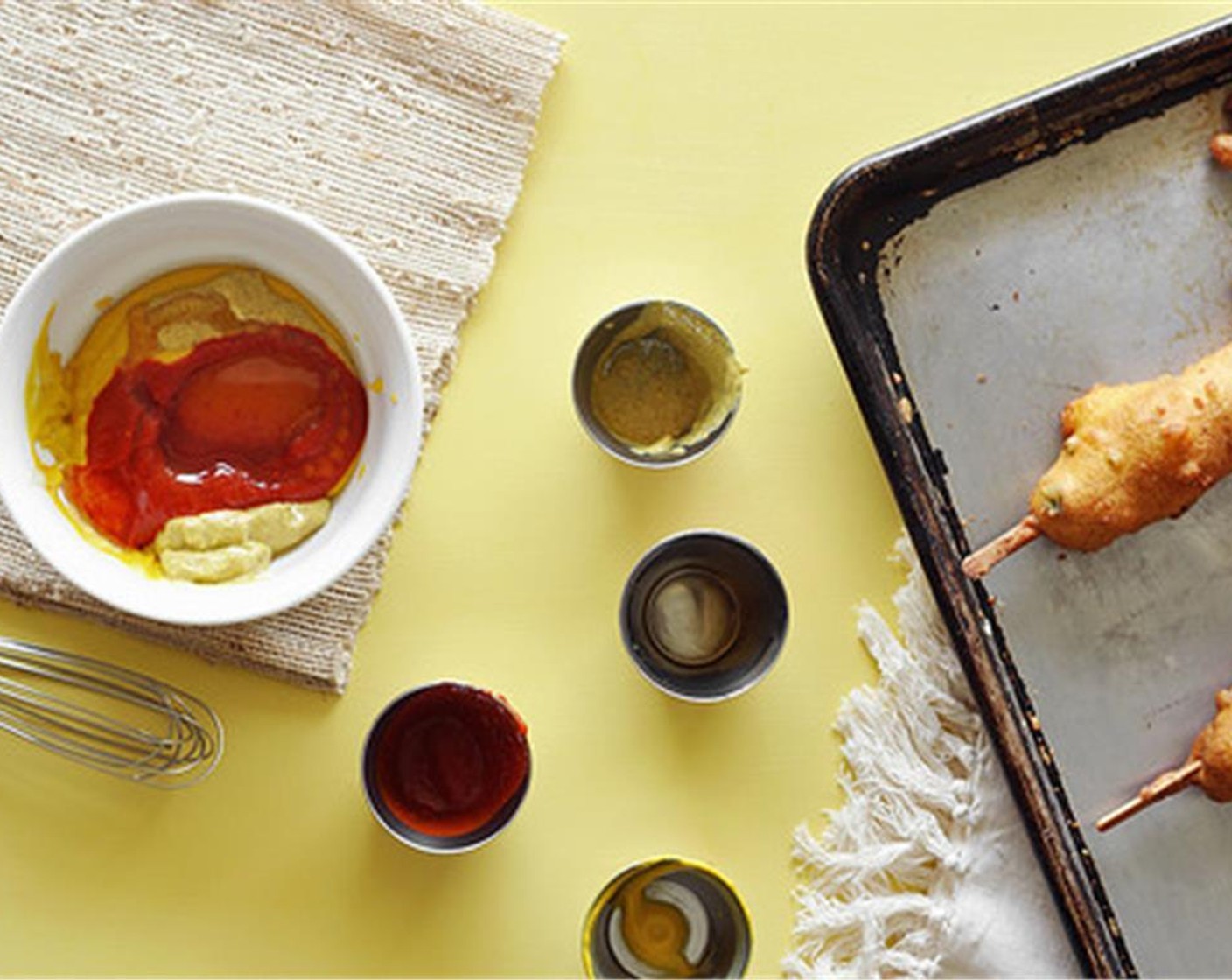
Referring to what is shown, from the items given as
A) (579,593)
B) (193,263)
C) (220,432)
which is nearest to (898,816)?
(579,593)

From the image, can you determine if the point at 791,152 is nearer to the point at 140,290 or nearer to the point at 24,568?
the point at 140,290

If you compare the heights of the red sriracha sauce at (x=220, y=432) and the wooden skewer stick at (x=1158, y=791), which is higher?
the red sriracha sauce at (x=220, y=432)

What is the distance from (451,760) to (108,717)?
0.35 meters

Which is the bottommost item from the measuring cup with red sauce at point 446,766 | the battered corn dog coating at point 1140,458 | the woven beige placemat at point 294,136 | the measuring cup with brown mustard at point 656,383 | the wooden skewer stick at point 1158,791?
the wooden skewer stick at point 1158,791

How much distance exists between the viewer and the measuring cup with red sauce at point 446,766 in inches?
66.1

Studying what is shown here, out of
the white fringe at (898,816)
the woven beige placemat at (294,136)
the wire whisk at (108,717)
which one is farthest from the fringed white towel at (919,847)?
the wire whisk at (108,717)

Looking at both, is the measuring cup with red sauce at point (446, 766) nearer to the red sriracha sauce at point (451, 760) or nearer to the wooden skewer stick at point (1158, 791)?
the red sriracha sauce at point (451, 760)

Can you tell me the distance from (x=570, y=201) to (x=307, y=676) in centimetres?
55

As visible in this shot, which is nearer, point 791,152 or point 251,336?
point 251,336

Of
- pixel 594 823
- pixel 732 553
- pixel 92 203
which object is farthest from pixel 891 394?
pixel 92 203

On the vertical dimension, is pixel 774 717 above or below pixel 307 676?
below

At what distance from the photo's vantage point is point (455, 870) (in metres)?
1.75

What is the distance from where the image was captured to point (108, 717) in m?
1.72

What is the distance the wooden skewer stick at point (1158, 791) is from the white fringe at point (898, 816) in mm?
135
